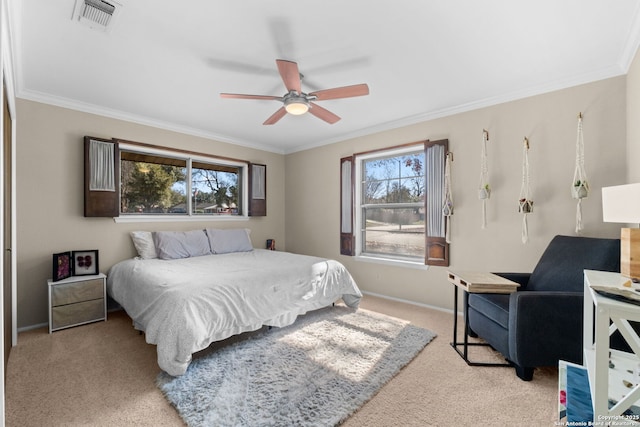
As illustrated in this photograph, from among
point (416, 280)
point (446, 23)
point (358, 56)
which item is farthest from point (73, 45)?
point (416, 280)

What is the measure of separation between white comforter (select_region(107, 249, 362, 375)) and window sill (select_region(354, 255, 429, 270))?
2.62 ft

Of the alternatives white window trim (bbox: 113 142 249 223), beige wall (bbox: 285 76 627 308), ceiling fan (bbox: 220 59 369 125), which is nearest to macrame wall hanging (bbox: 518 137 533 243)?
beige wall (bbox: 285 76 627 308)

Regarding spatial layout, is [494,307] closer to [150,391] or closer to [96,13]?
[150,391]

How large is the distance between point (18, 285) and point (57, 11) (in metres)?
2.70

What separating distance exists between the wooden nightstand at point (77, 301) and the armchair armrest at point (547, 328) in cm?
396

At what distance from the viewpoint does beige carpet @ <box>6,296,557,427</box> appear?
170 cm

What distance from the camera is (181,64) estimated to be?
2.47m

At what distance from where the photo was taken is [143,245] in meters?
3.58

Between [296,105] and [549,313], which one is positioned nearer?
[549,313]

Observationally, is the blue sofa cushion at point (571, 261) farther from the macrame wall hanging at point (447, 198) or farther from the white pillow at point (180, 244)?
the white pillow at point (180, 244)

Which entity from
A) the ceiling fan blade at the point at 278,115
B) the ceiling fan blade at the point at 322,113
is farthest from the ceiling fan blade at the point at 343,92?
the ceiling fan blade at the point at 278,115

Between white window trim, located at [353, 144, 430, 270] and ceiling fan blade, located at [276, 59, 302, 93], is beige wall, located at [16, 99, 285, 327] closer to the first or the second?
ceiling fan blade, located at [276, 59, 302, 93]

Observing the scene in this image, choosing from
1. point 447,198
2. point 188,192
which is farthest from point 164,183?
point 447,198

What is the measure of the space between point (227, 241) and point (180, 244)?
65 cm
